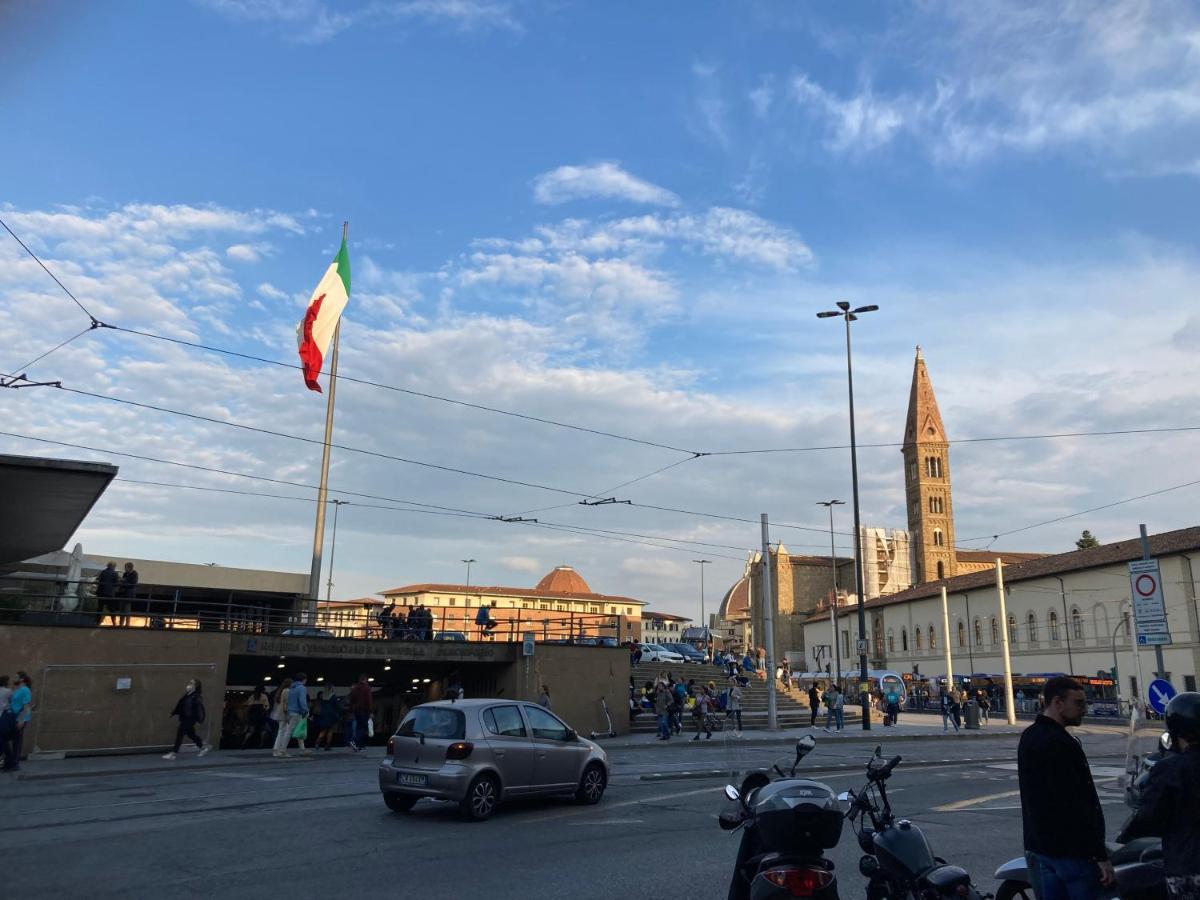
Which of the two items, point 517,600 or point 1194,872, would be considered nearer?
point 1194,872

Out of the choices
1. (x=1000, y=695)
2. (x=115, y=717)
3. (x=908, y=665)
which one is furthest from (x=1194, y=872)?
(x=908, y=665)

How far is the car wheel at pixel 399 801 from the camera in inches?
478

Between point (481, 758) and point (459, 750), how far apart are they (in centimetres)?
32

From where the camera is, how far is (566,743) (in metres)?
13.4

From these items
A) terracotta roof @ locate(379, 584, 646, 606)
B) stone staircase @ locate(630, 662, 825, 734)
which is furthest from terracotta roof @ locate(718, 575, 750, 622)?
stone staircase @ locate(630, 662, 825, 734)

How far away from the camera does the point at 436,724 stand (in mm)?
12312

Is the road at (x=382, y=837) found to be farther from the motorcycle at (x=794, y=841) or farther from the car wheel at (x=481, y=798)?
the motorcycle at (x=794, y=841)

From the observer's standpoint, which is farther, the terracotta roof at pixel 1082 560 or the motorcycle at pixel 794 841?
the terracotta roof at pixel 1082 560

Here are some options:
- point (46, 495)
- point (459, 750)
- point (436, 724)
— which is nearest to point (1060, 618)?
point (436, 724)

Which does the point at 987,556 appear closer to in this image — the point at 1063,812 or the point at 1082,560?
the point at 1082,560

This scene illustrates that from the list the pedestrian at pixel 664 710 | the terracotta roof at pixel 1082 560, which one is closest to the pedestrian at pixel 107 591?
the pedestrian at pixel 664 710

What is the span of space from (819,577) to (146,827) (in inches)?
4812

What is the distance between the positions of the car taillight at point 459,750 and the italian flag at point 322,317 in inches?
661

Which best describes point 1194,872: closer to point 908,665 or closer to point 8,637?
point 8,637
